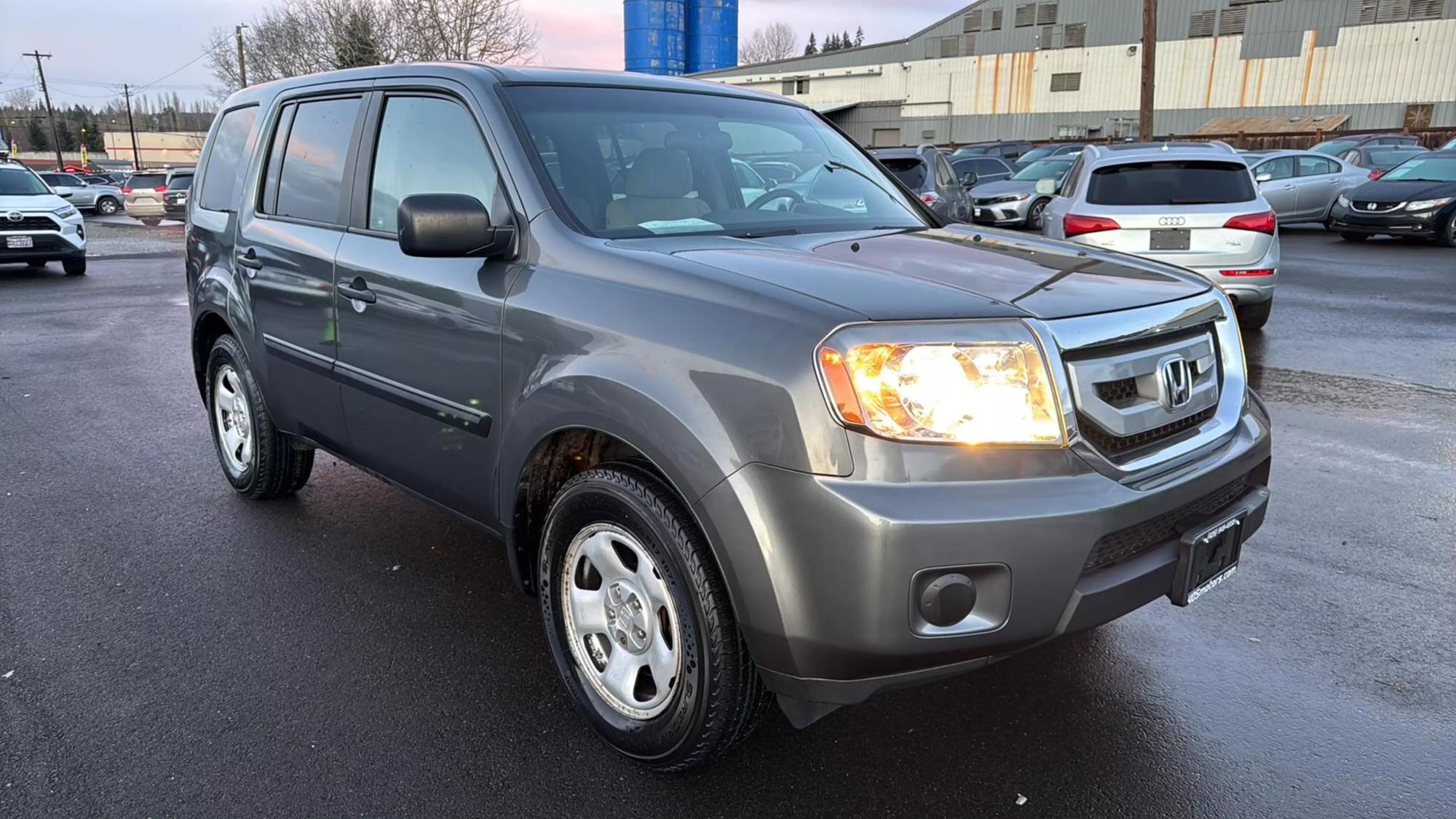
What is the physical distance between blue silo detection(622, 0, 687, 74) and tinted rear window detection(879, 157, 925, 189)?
2523cm

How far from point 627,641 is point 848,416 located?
3.28 feet

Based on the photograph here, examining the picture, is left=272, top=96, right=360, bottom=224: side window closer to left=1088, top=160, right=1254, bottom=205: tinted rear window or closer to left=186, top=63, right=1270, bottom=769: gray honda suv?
left=186, top=63, right=1270, bottom=769: gray honda suv

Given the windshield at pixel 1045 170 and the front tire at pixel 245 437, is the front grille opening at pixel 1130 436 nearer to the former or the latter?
the front tire at pixel 245 437

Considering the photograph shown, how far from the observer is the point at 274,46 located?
116ft

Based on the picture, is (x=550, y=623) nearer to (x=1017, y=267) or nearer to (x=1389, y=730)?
(x=1017, y=267)

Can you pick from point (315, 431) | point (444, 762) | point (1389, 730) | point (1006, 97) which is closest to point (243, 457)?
point (315, 431)

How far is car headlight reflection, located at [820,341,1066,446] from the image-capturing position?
208cm

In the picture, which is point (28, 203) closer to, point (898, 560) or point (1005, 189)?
point (898, 560)

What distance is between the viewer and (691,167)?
332cm

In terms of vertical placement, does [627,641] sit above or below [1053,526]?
below

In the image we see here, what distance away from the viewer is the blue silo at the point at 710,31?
123 feet

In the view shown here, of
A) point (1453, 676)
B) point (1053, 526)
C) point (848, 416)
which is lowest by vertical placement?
point (1453, 676)

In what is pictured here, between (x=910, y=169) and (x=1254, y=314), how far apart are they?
5062 millimetres

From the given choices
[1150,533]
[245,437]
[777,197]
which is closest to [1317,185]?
[777,197]
